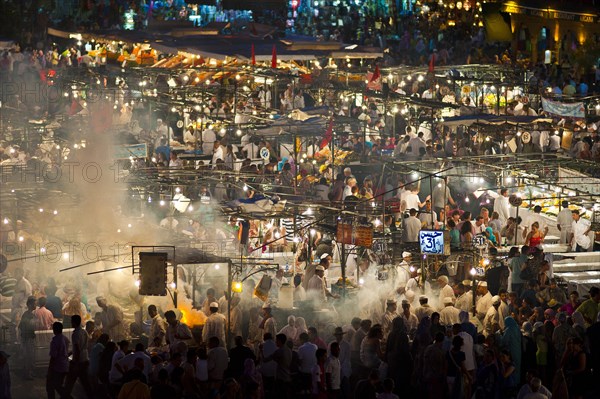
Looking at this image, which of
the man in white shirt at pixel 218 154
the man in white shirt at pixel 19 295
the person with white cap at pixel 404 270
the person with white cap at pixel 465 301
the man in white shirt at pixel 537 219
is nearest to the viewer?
the man in white shirt at pixel 19 295

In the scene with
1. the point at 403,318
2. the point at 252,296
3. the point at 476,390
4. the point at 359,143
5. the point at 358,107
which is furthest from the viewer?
the point at 358,107

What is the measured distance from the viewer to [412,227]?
2442cm

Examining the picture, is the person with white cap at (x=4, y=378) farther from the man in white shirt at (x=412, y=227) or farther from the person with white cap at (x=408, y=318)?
the man in white shirt at (x=412, y=227)

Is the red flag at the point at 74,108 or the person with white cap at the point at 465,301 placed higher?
the red flag at the point at 74,108

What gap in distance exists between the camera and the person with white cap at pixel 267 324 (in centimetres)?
2023

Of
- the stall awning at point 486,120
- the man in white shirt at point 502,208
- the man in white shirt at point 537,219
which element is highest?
the stall awning at point 486,120

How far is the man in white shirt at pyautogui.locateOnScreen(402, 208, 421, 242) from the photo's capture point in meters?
24.3

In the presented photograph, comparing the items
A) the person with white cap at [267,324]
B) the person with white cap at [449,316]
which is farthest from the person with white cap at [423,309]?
the person with white cap at [267,324]

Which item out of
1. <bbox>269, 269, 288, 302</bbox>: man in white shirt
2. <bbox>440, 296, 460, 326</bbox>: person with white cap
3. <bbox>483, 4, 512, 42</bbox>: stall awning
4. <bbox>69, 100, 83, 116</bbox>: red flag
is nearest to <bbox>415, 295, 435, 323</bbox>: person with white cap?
<bbox>440, 296, 460, 326</bbox>: person with white cap

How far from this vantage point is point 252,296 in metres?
22.1

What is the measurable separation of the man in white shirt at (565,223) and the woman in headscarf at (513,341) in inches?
→ 274

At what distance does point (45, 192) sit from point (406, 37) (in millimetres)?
26689

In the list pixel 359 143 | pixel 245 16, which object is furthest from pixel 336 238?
pixel 245 16

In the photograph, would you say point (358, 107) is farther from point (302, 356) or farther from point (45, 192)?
point (302, 356)
